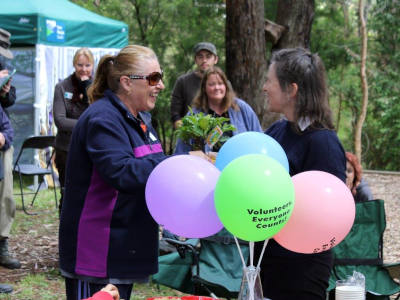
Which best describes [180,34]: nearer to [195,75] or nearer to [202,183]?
[195,75]

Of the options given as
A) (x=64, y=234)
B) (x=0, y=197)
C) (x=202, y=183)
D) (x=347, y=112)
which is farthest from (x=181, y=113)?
(x=347, y=112)

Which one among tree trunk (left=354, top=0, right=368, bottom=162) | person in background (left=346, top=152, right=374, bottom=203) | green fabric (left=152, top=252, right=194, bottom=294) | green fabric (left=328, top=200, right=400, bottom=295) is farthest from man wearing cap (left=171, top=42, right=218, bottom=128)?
tree trunk (left=354, top=0, right=368, bottom=162)

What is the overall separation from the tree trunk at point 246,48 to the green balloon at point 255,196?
536cm

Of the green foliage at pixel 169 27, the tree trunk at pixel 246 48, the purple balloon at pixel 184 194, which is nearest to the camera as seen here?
the purple balloon at pixel 184 194

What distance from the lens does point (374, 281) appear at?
4387 millimetres

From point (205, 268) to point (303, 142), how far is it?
2.13m

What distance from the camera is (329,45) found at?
14906 millimetres

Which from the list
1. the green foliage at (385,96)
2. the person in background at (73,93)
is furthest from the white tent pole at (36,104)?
the green foliage at (385,96)

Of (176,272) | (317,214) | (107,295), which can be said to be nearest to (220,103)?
(176,272)

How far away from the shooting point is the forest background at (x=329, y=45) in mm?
14289

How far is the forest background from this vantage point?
46.9 ft

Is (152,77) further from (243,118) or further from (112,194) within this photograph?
(243,118)

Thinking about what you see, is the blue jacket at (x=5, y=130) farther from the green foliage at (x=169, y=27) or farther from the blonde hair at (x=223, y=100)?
→ the green foliage at (x=169, y=27)

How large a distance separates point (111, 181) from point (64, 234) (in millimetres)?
364
